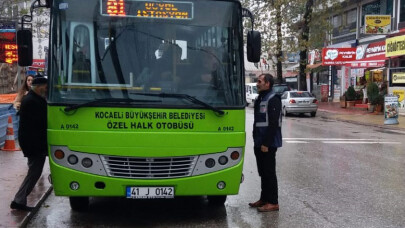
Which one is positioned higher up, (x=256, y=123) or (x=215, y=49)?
(x=215, y=49)

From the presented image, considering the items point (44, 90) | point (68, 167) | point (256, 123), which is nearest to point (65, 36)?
point (44, 90)

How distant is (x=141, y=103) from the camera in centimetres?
577

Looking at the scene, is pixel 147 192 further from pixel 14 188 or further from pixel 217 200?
pixel 14 188

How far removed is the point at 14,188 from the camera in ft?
25.5

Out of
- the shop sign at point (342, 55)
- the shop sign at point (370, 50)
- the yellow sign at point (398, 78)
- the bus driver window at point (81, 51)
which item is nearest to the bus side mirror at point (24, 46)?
the bus driver window at point (81, 51)

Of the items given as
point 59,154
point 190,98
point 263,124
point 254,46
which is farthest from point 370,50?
point 59,154

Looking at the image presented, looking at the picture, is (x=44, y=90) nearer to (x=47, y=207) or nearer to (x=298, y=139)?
(x=47, y=207)

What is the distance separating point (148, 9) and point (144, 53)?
0.56m

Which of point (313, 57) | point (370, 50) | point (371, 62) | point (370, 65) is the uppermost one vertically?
point (313, 57)

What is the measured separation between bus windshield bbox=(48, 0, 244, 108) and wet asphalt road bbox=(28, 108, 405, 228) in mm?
1617

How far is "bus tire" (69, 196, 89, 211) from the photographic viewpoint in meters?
6.58

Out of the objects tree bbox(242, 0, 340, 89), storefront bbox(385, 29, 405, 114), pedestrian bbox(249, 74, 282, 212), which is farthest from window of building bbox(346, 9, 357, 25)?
pedestrian bbox(249, 74, 282, 212)

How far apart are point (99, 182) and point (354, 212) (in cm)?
357

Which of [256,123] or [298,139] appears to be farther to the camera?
[298,139]
